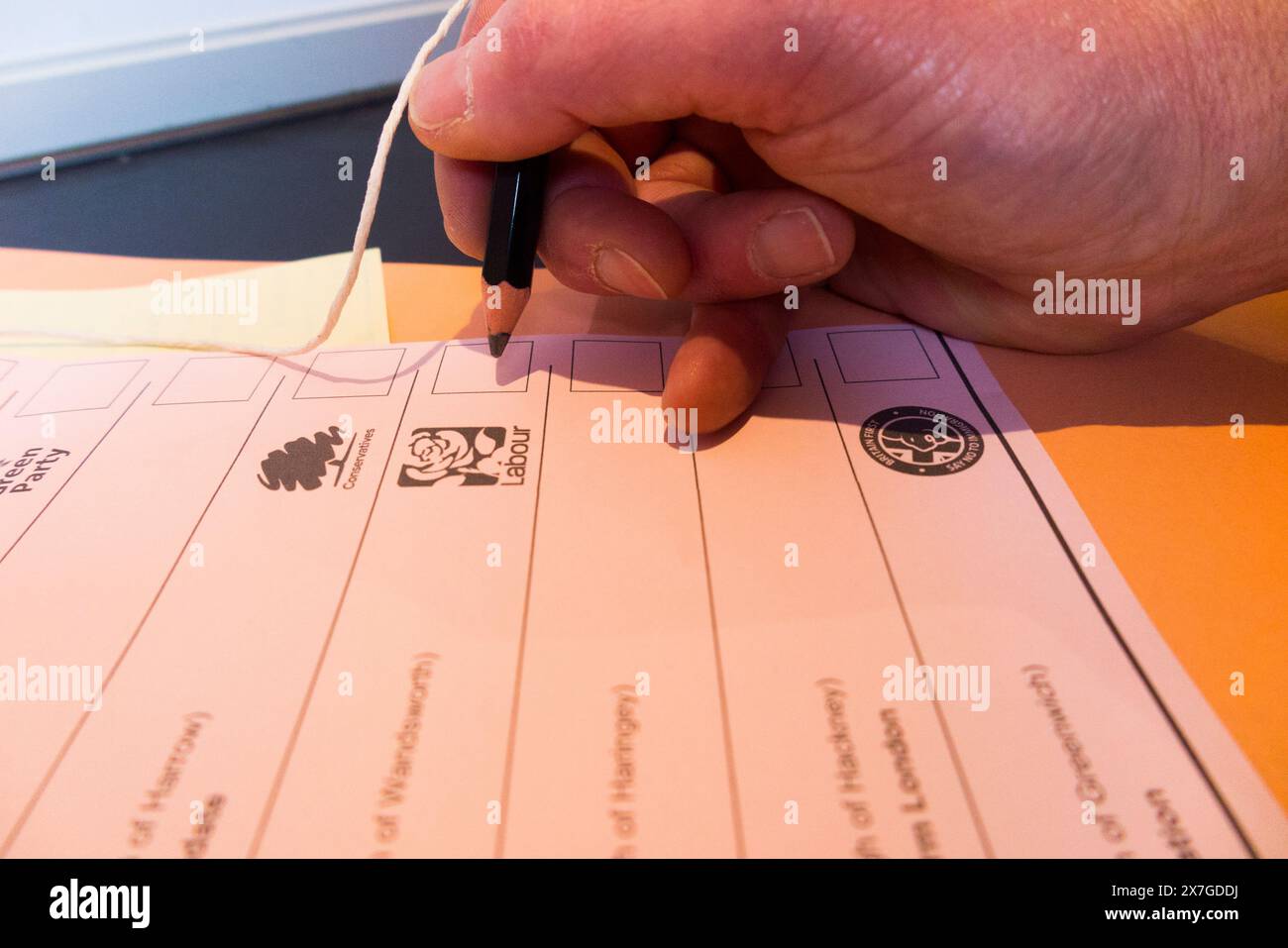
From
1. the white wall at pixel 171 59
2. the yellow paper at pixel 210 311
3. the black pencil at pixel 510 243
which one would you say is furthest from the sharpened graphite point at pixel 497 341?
the white wall at pixel 171 59

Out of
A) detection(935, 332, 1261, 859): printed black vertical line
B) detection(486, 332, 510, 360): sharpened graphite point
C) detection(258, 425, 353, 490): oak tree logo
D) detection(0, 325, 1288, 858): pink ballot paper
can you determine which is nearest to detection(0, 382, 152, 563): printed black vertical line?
detection(0, 325, 1288, 858): pink ballot paper

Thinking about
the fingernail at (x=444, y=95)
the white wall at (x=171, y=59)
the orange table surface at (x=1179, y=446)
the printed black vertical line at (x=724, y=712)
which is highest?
the white wall at (x=171, y=59)

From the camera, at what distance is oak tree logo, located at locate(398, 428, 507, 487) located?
0.47 metres

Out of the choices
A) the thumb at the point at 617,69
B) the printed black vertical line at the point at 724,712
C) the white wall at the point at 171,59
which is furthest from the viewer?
the white wall at the point at 171,59

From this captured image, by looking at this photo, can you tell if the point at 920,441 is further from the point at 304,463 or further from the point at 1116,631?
the point at 304,463

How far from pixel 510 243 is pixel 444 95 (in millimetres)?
91

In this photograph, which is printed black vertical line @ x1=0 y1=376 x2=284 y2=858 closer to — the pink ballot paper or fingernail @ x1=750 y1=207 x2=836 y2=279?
the pink ballot paper

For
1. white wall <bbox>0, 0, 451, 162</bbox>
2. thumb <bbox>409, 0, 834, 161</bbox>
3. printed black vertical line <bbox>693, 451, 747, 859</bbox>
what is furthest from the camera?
white wall <bbox>0, 0, 451, 162</bbox>

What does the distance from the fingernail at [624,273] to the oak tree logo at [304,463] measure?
0.19 metres

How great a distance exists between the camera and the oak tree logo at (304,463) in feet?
1.55

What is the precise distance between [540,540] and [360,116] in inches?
33.6

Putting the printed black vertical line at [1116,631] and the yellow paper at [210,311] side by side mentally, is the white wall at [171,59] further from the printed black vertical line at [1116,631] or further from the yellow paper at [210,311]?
the printed black vertical line at [1116,631]

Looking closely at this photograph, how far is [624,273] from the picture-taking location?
0.55 metres

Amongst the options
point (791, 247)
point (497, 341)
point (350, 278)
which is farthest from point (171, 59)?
point (791, 247)
